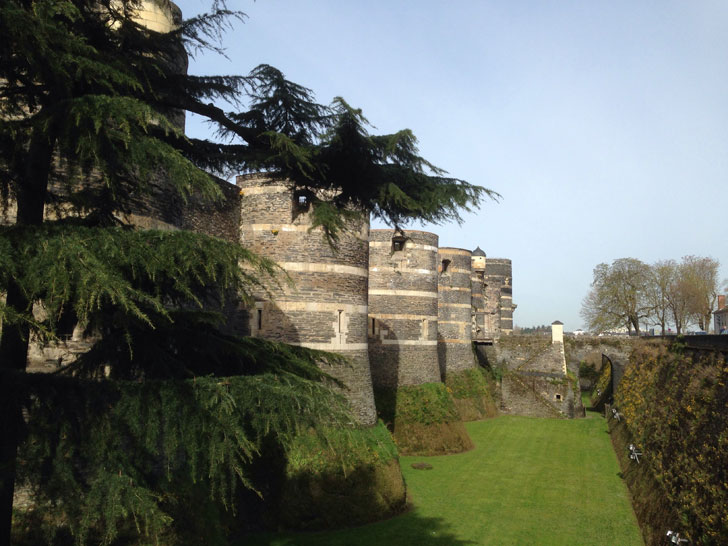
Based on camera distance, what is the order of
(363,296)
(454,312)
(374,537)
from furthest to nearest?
1. (454,312)
2. (363,296)
3. (374,537)

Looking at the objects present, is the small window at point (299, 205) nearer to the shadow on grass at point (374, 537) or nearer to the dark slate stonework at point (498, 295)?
the shadow on grass at point (374, 537)

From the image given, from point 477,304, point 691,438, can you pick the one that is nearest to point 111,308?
point 691,438

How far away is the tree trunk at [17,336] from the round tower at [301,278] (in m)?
7.22

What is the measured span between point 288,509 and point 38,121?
396 inches

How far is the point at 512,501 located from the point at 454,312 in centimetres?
1621

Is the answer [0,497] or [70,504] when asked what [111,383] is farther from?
[0,497]

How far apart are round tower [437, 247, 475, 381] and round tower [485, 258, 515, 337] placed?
17.1 meters

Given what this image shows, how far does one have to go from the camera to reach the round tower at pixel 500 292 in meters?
48.5

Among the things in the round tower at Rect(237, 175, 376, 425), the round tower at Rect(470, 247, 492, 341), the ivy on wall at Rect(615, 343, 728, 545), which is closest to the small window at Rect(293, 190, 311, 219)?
the round tower at Rect(237, 175, 376, 425)

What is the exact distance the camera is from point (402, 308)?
2297 centimetres

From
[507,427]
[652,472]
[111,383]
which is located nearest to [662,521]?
[652,472]

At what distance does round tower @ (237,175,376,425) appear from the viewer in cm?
1263

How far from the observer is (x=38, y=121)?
4.36 metres

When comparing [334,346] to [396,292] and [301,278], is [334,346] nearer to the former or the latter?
[301,278]
